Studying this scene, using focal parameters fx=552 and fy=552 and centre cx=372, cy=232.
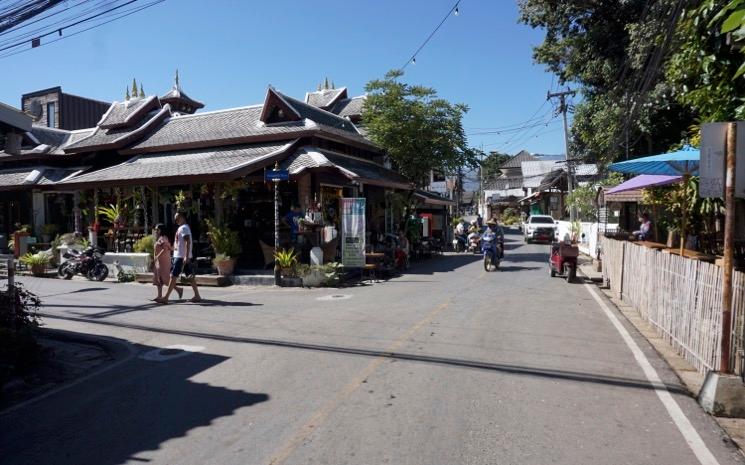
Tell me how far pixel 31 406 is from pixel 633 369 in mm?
6767

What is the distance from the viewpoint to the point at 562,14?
21.0 meters

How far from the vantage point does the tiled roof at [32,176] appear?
23.3 meters

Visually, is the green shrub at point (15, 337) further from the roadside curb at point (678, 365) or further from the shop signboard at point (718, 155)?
the shop signboard at point (718, 155)

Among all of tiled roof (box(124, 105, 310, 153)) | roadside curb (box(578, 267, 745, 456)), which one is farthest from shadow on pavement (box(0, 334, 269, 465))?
tiled roof (box(124, 105, 310, 153))

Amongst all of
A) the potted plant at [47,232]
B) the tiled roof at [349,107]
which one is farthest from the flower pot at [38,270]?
the tiled roof at [349,107]

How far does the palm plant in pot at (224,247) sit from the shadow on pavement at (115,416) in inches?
364

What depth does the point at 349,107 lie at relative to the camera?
30016 mm

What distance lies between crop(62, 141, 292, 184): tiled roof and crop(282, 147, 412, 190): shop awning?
705 millimetres

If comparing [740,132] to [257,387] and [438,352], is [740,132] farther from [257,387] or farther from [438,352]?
[257,387]

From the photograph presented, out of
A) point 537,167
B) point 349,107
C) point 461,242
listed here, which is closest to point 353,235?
point 461,242

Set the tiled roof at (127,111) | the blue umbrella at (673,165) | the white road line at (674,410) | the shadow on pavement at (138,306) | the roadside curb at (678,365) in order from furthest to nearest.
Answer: the tiled roof at (127,111), the shadow on pavement at (138,306), the blue umbrella at (673,165), the roadside curb at (678,365), the white road line at (674,410)

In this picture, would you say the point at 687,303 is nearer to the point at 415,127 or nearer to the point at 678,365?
the point at 678,365

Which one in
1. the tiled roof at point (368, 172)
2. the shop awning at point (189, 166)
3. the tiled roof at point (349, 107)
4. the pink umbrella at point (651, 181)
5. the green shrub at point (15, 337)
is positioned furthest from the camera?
the tiled roof at point (349, 107)

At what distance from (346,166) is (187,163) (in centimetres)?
564
